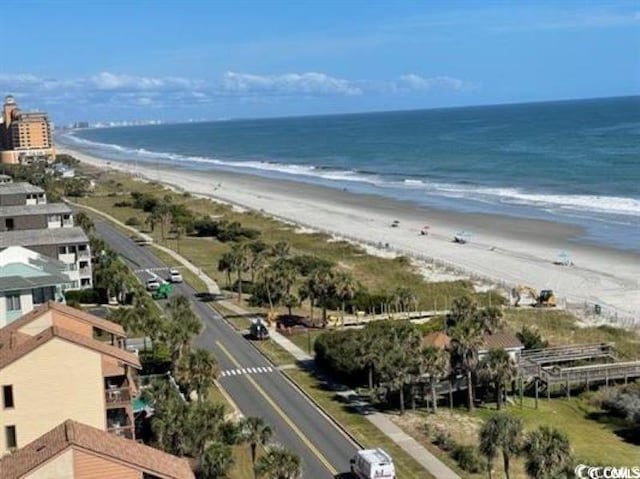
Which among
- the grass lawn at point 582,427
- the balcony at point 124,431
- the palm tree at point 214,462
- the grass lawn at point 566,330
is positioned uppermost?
the balcony at point 124,431

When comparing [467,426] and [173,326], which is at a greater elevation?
[173,326]

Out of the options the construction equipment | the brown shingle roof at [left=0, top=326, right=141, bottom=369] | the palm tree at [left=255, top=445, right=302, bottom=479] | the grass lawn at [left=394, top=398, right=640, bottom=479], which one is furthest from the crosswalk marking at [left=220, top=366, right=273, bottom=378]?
the construction equipment

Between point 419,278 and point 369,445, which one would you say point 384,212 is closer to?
point 419,278

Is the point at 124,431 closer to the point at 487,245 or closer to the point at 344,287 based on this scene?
the point at 344,287

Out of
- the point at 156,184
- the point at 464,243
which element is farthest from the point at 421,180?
the point at 464,243

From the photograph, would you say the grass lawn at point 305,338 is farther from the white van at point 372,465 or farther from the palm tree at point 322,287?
the white van at point 372,465

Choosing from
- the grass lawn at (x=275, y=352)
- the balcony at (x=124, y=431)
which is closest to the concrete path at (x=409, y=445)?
the grass lawn at (x=275, y=352)
